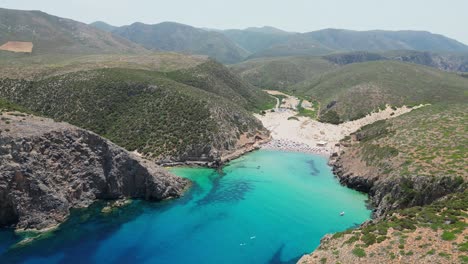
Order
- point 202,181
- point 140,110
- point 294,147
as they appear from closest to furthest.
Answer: point 202,181, point 140,110, point 294,147

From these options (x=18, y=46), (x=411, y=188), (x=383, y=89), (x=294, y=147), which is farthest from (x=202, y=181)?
(x=18, y=46)

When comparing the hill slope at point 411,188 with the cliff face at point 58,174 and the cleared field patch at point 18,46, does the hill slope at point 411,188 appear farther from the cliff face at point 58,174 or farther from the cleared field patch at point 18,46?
the cleared field patch at point 18,46

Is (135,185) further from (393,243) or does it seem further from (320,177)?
(393,243)

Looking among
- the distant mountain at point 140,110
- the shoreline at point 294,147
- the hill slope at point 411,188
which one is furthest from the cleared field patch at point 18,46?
the hill slope at point 411,188

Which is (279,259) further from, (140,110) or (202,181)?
(140,110)

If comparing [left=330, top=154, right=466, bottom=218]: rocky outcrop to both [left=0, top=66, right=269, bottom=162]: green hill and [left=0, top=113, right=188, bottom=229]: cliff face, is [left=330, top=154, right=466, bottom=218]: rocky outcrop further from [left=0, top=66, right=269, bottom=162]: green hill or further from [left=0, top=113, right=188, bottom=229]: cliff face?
[left=0, top=66, right=269, bottom=162]: green hill

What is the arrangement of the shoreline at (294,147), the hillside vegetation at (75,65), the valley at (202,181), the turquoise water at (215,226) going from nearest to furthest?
the valley at (202,181) < the turquoise water at (215,226) < the shoreline at (294,147) < the hillside vegetation at (75,65)
